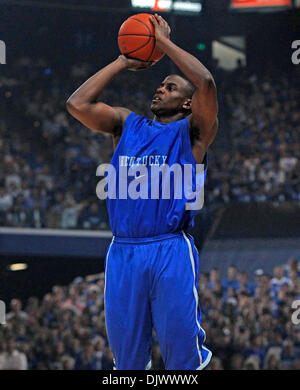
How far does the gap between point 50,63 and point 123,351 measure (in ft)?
41.0

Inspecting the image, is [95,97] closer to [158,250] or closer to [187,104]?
[187,104]

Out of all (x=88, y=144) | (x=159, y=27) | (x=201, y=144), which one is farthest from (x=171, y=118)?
(x=88, y=144)

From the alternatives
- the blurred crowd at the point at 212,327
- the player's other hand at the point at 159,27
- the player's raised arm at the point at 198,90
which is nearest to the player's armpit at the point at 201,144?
the player's raised arm at the point at 198,90

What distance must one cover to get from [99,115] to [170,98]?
0.40 m

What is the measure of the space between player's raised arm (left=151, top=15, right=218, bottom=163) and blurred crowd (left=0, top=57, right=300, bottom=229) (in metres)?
8.74

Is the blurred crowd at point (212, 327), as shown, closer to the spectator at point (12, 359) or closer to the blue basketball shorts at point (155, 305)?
the spectator at point (12, 359)

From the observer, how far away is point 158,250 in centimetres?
336

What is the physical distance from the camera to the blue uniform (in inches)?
131

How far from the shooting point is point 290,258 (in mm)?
11555

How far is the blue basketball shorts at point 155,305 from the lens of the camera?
3.31 meters

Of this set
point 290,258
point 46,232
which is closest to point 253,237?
point 290,258

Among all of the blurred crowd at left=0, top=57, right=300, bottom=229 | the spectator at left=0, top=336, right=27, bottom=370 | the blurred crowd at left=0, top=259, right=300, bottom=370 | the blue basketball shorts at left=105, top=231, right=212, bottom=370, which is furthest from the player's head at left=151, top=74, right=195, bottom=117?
the blurred crowd at left=0, top=57, right=300, bottom=229

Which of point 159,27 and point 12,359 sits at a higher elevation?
point 159,27

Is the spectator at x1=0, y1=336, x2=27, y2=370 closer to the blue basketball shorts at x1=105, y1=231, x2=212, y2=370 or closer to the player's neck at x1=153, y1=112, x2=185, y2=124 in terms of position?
the blue basketball shorts at x1=105, y1=231, x2=212, y2=370
